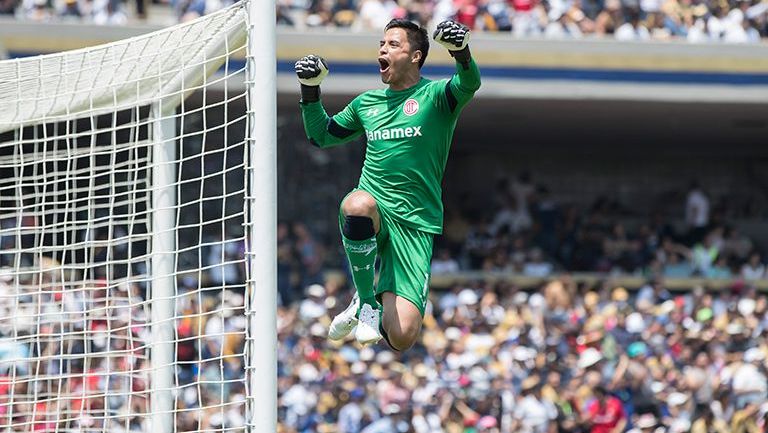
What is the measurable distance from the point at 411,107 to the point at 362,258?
2.62 feet

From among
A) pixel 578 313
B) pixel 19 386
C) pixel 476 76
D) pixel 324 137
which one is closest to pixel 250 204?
pixel 324 137

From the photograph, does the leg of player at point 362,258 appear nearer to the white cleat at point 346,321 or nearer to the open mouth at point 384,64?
the white cleat at point 346,321

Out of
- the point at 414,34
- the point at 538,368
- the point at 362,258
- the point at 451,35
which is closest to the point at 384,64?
the point at 414,34

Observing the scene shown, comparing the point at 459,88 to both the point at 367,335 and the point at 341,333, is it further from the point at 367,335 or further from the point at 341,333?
the point at 341,333

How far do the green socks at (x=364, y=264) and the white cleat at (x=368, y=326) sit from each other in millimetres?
46

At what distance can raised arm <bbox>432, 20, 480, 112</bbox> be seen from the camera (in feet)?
22.5

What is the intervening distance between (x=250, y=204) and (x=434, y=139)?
1031 millimetres

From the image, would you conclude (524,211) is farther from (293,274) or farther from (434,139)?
(434,139)

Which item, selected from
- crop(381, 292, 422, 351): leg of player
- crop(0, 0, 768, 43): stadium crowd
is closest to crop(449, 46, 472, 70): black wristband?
crop(381, 292, 422, 351): leg of player

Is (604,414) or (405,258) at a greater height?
(405,258)

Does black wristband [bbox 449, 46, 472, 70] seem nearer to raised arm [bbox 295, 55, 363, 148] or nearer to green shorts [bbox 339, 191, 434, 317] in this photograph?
raised arm [bbox 295, 55, 363, 148]

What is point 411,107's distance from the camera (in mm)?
7434

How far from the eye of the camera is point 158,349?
804 centimetres

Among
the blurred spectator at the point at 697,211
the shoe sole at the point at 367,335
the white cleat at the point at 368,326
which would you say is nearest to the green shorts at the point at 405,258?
the white cleat at the point at 368,326
